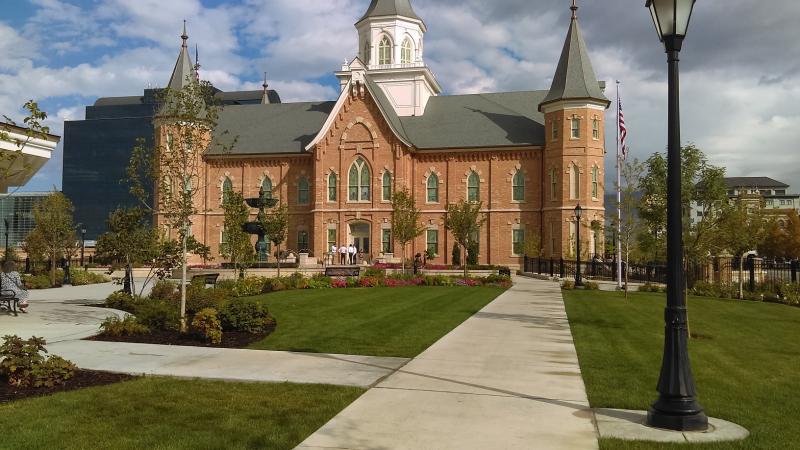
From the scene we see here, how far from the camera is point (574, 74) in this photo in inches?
1788

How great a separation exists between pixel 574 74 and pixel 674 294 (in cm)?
4137

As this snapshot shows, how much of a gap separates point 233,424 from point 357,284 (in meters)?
22.1

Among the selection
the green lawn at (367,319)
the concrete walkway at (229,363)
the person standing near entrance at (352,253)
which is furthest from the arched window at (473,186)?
the concrete walkway at (229,363)

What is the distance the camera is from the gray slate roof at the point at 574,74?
147ft

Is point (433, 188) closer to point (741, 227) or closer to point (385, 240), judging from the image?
point (385, 240)

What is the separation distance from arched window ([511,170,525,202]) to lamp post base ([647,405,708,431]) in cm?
4227

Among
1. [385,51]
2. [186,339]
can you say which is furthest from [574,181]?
[186,339]

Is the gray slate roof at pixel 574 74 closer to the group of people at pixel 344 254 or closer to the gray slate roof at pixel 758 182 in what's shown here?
the group of people at pixel 344 254

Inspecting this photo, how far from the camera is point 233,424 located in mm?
6293

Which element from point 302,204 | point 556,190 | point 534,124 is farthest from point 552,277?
point 302,204

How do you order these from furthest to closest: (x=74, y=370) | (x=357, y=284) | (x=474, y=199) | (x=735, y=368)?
(x=474, y=199)
(x=357, y=284)
(x=735, y=368)
(x=74, y=370)

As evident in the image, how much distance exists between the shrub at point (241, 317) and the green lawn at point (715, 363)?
249 inches

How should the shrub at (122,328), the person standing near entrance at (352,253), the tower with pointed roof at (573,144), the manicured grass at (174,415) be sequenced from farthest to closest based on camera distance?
1. the person standing near entrance at (352,253)
2. the tower with pointed roof at (573,144)
3. the shrub at (122,328)
4. the manicured grass at (174,415)

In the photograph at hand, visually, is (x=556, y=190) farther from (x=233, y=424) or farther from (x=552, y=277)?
(x=233, y=424)
